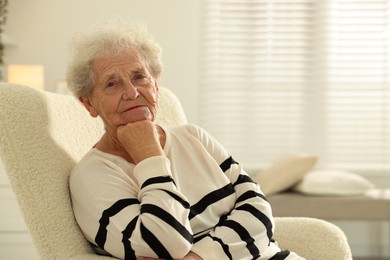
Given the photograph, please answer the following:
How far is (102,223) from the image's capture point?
174 cm

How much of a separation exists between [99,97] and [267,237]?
565 mm

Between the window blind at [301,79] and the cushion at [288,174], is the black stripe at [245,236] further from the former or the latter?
the window blind at [301,79]

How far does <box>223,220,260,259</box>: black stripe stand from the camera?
187 cm

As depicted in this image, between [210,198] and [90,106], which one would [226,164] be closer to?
[210,198]

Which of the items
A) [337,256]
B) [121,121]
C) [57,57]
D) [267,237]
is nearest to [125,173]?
[121,121]

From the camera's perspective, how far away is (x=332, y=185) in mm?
4070

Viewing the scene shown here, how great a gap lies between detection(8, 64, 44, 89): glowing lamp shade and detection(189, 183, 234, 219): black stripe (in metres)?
2.39

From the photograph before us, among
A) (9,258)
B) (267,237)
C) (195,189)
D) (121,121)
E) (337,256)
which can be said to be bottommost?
(9,258)

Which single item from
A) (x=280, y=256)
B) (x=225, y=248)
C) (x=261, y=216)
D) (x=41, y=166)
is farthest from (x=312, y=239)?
(x=41, y=166)

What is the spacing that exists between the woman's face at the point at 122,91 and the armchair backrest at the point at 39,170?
15 centimetres

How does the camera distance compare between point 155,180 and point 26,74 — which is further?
point 26,74

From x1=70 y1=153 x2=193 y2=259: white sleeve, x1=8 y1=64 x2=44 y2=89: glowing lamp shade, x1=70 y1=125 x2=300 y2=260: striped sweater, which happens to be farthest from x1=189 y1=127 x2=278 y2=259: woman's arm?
x1=8 y1=64 x2=44 y2=89: glowing lamp shade

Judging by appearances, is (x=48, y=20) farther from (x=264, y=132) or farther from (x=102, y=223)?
(x=102, y=223)

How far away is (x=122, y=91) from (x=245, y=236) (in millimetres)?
482
